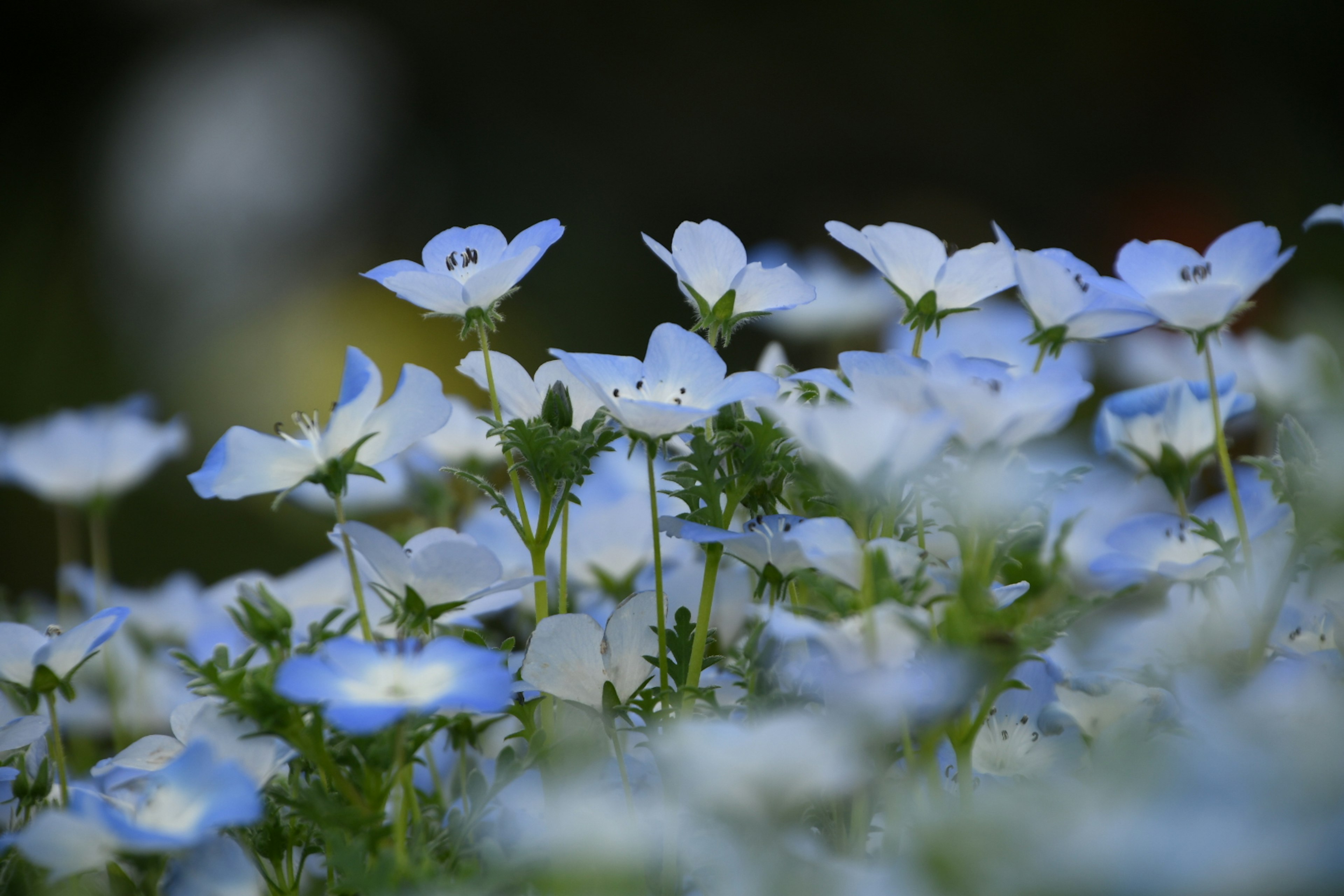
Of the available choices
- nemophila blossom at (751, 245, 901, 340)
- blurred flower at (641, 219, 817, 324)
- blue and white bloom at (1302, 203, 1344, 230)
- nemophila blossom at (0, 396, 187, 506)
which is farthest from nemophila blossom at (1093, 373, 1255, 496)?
nemophila blossom at (0, 396, 187, 506)

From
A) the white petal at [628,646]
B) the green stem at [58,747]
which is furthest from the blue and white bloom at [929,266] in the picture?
the green stem at [58,747]

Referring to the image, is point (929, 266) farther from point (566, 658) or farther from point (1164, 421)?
point (566, 658)

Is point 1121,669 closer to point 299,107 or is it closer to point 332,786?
point 332,786

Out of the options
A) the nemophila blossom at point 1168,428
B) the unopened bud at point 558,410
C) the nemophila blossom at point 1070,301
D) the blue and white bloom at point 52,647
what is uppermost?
the nemophila blossom at point 1070,301

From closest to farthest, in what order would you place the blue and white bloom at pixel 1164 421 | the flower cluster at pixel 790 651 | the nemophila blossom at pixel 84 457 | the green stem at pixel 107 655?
the flower cluster at pixel 790 651
the blue and white bloom at pixel 1164 421
the green stem at pixel 107 655
the nemophila blossom at pixel 84 457

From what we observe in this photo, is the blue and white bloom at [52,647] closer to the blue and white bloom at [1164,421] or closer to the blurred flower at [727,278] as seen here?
the blurred flower at [727,278]

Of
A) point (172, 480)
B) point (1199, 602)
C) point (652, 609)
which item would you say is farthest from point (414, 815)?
point (172, 480)

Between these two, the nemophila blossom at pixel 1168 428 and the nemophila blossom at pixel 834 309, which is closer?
the nemophila blossom at pixel 1168 428
